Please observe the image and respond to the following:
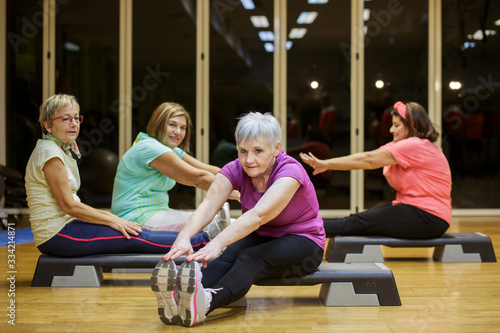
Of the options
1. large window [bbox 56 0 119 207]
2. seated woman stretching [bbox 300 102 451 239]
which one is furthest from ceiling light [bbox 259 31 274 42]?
seated woman stretching [bbox 300 102 451 239]

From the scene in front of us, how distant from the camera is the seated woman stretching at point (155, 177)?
3082 mm

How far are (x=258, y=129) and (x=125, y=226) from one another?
0.99 m

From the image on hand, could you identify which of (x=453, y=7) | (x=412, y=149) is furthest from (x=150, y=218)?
(x=453, y=7)

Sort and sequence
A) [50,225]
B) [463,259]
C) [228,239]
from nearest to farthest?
[228,239] < [50,225] < [463,259]

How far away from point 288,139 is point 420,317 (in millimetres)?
4034

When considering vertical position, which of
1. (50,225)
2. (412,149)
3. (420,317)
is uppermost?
(412,149)

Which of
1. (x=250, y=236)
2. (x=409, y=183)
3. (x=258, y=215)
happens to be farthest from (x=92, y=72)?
(x=258, y=215)

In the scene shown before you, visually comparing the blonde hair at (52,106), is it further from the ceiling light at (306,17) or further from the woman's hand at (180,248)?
the ceiling light at (306,17)

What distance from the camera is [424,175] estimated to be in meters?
3.70

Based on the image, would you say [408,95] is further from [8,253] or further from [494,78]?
[8,253]

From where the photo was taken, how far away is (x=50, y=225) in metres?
2.84

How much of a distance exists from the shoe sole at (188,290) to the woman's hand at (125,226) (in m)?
0.86

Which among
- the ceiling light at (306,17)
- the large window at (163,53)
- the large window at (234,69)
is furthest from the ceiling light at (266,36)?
the large window at (163,53)

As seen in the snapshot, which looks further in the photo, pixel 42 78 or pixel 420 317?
pixel 42 78
